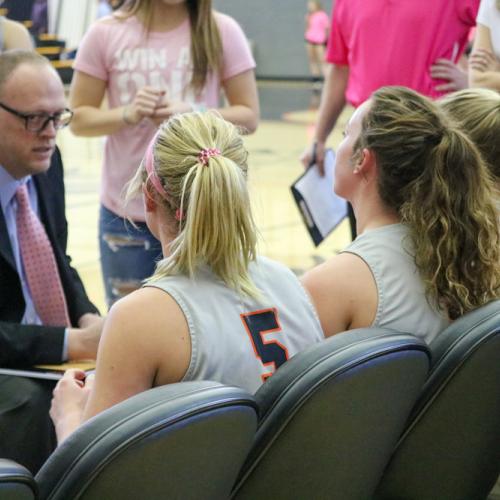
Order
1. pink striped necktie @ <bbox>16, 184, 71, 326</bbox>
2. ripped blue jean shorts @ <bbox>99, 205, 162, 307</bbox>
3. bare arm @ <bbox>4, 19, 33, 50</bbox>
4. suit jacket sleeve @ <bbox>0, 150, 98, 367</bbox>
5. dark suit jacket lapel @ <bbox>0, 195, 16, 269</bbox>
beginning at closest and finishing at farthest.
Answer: suit jacket sleeve @ <bbox>0, 150, 98, 367</bbox> < dark suit jacket lapel @ <bbox>0, 195, 16, 269</bbox> < pink striped necktie @ <bbox>16, 184, 71, 326</bbox> < ripped blue jean shorts @ <bbox>99, 205, 162, 307</bbox> < bare arm @ <bbox>4, 19, 33, 50</bbox>

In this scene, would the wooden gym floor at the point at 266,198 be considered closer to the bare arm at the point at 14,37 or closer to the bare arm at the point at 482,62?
the bare arm at the point at 482,62

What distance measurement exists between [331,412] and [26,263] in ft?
4.24

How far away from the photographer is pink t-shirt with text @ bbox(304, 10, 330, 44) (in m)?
16.2

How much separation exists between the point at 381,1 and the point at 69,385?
6.62ft

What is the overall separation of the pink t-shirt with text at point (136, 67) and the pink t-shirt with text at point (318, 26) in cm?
1323

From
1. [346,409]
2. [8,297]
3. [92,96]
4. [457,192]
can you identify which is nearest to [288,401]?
[346,409]

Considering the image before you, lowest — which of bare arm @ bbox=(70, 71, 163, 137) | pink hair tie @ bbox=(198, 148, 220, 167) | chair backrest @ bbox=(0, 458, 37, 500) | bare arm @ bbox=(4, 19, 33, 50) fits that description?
bare arm @ bbox=(70, 71, 163, 137)

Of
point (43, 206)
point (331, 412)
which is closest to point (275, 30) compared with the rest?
point (43, 206)

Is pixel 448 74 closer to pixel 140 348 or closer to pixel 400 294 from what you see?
pixel 400 294

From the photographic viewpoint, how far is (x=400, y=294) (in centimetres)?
190

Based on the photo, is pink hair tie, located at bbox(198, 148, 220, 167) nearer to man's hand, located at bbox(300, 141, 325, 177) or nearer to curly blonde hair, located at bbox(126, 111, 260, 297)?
curly blonde hair, located at bbox(126, 111, 260, 297)

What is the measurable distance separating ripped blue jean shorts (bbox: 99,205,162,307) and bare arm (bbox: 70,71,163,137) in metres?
0.29

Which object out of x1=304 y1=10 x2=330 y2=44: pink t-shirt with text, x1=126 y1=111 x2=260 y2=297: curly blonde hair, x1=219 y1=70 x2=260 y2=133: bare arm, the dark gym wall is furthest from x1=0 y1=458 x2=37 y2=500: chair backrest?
the dark gym wall

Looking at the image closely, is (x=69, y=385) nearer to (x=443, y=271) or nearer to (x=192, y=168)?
(x=192, y=168)
